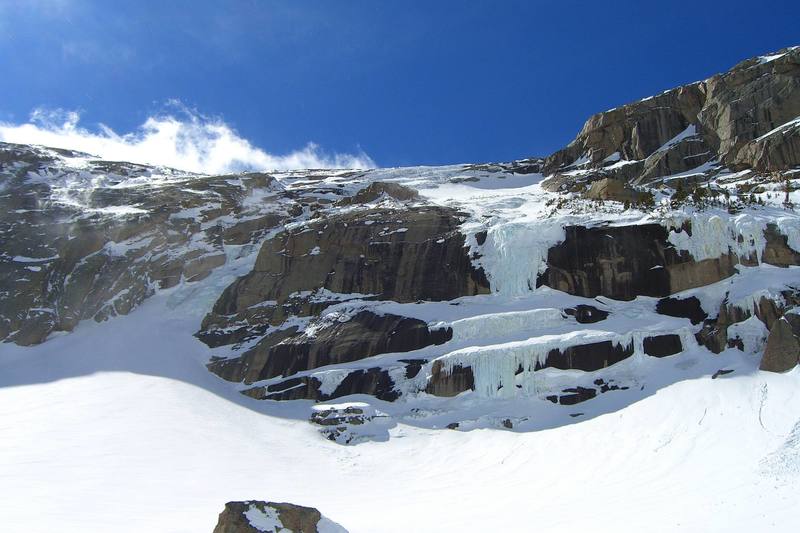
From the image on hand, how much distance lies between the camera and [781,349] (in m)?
27.3

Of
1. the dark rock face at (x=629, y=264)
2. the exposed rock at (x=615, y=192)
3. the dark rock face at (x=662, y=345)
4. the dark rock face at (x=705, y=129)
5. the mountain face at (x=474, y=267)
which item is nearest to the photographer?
the dark rock face at (x=662, y=345)

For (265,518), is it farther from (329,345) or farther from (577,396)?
(329,345)

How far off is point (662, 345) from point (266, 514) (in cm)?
2300

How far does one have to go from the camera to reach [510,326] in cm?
3581

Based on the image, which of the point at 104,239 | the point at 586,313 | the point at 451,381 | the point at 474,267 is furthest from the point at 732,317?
the point at 104,239

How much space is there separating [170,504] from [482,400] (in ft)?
50.9

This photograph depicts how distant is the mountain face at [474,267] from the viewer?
107 ft

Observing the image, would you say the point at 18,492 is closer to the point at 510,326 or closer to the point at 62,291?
the point at 510,326

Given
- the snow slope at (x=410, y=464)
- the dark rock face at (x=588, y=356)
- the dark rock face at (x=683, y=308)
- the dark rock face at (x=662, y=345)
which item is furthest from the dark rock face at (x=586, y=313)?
the snow slope at (x=410, y=464)

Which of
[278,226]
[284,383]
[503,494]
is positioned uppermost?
[278,226]

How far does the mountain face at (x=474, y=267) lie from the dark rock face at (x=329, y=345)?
0.14m

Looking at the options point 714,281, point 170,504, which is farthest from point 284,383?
point 714,281

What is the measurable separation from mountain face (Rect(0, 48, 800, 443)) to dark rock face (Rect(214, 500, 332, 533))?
16.6 meters

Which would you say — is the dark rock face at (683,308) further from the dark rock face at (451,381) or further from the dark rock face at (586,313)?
the dark rock face at (451,381)
